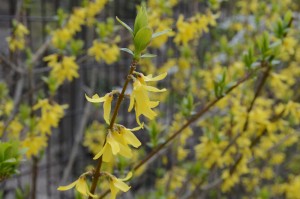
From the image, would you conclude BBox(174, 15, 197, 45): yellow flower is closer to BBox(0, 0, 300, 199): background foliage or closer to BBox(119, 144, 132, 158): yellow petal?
BBox(0, 0, 300, 199): background foliage

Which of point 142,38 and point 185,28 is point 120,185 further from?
point 185,28

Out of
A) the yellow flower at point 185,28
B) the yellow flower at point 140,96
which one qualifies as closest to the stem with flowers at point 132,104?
the yellow flower at point 140,96

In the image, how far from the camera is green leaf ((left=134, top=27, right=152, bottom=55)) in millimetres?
770

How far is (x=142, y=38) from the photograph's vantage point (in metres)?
0.78

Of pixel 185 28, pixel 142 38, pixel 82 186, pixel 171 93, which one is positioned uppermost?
pixel 142 38

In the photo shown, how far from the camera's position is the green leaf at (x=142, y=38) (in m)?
0.77

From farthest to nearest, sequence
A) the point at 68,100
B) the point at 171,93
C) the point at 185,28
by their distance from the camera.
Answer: the point at 68,100 < the point at 171,93 < the point at 185,28

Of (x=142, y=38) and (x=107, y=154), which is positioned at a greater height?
(x=142, y=38)

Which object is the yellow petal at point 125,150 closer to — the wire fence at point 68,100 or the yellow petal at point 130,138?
the yellow petal at point 130,138

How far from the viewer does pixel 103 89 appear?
14.4 feet

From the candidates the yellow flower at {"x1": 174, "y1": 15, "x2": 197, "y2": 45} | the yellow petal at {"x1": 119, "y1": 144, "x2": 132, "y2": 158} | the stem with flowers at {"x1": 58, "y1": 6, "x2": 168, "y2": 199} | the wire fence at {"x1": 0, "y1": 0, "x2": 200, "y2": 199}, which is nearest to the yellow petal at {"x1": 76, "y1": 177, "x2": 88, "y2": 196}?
the stem with flowers at {"x1": 58, "y1": 6, "x2": 168, "y2": 199}

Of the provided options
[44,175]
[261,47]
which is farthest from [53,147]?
[261,47]

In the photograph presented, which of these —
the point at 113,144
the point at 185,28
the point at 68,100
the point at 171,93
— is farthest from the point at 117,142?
the point at 68,100

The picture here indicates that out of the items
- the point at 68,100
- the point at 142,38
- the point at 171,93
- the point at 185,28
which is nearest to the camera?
the point at 142,38
